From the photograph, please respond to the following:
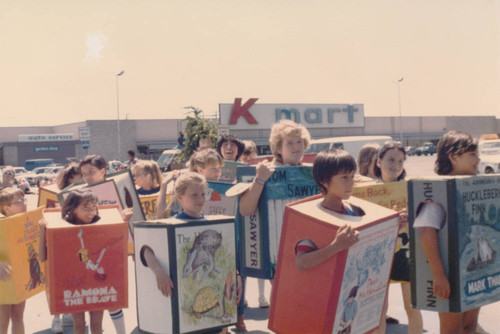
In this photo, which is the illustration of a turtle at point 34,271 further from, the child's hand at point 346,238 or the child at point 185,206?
the child's hand at point 346,238

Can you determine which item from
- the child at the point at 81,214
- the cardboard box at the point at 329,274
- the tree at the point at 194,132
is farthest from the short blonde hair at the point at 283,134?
the tree at the point at 194,132

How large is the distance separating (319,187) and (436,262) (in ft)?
2.42

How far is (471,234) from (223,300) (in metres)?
1.50

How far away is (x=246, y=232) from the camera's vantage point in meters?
3.82

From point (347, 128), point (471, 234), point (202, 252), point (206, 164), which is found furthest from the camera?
point (347, 128)

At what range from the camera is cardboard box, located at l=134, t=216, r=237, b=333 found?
312 centimetres

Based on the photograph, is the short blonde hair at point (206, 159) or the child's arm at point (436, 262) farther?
the short blonde hair at point (206, 159)

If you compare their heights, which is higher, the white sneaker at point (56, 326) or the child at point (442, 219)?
the child at point (442, 219)

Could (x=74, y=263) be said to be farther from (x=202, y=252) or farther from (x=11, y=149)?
(x=11, y=149)

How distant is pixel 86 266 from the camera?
147 inches

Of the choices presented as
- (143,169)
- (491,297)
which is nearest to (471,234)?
(491,297)

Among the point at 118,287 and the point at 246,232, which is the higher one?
the point at 246,232

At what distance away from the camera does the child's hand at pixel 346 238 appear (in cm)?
Result: 238

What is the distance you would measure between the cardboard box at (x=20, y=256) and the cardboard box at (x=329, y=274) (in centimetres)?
241
